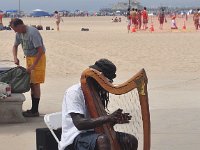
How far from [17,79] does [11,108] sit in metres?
0.41

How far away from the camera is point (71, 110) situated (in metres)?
4.31

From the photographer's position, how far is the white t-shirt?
14.1 ft

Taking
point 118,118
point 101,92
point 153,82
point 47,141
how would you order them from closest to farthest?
1. point 118,118
2. point 101,92
3. point 47,141
4. point 153,82

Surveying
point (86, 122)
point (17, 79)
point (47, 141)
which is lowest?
point (47, 141)

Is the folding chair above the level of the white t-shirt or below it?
below

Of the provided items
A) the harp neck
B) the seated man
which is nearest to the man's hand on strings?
the seated man

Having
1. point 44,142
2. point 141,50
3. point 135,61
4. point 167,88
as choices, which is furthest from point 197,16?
point 44,142

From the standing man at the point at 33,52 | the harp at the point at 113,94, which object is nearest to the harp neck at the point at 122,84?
the harp at the point at 113,94

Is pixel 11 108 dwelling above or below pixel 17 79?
below

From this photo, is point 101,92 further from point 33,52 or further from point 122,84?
point 33,52

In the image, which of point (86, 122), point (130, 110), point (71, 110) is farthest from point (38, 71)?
point (86, 122)

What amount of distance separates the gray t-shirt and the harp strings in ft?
4.16

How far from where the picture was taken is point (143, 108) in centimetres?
393

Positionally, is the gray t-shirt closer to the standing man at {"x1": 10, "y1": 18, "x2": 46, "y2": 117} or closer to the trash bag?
the standing man at {"x1": 10, "y1": 18, "x2": 46, "y2": 117}
